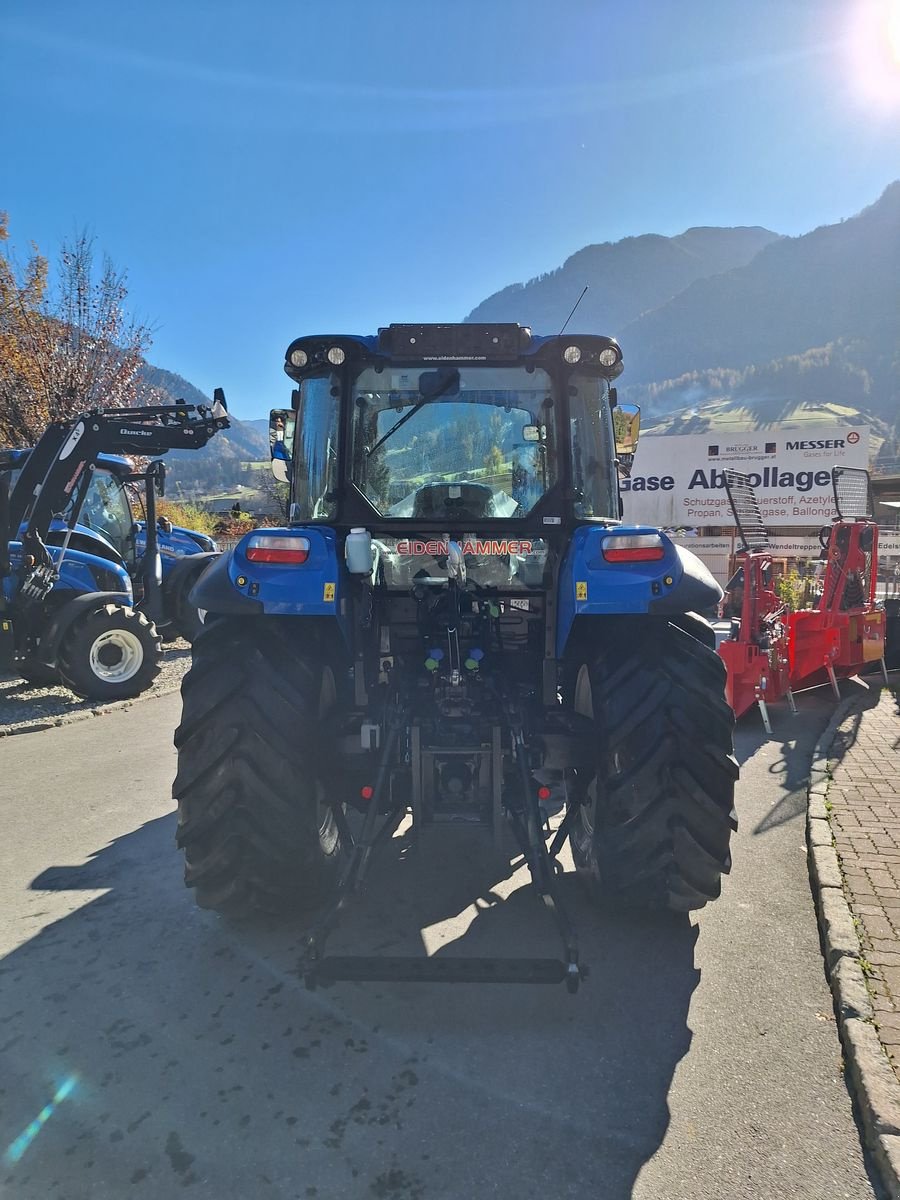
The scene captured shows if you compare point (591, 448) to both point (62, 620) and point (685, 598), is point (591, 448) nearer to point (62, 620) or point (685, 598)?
point (685, 598)

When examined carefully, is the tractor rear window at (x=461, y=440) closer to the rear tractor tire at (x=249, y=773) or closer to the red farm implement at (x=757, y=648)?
the rear tractor tire at (x=249, y=773)

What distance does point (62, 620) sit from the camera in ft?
24.3

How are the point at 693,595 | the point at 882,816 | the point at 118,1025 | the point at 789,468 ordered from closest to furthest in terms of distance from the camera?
the point at 118,1025 < the point at 693,595 < the point at 882,816 < the point at 789,468

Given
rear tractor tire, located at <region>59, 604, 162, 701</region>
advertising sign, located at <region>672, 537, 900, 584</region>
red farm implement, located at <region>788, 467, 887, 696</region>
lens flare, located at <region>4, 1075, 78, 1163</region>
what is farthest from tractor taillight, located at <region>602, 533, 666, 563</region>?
advertising sign, located at <region>672, 537, 900, 584</region>

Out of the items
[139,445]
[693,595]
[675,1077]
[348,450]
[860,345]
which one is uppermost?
[860,345]

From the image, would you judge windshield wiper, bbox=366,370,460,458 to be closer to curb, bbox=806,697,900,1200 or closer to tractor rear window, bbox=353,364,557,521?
tractor rear window, bbox=353,364,557,521

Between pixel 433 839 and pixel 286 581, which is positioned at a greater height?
pixel 286 581

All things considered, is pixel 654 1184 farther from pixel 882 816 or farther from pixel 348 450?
pixel 882 816

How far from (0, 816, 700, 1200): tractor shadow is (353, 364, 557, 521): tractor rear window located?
1932 mm

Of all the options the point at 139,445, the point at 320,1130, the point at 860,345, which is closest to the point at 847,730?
the point at 320,1130

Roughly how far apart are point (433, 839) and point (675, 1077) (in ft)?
6.74

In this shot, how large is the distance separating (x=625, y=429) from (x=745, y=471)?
18.4 m

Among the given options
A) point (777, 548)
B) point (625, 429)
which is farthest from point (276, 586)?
point (777, 548)

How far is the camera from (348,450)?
345 centimetres
